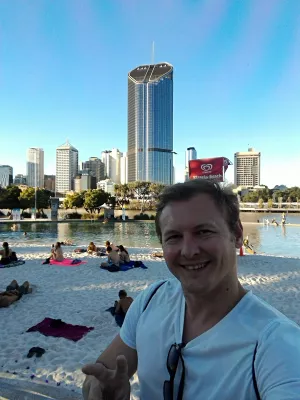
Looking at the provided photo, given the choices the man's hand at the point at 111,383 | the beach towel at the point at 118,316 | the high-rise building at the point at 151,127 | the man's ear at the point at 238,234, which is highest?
the high-rise building at the point at 151,127

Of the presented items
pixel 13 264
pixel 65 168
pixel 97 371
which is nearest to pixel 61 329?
pixel 97 371

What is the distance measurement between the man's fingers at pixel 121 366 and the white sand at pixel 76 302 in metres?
2.83

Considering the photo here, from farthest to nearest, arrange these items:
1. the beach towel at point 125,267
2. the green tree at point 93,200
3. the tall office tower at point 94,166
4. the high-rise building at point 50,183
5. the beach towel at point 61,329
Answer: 1. the tall office tower at point 94,166
2. the high-rise building at point 50,183
3. the green tree at point 93,200
4. the beach towel at point 125,267
5. the beach towel at point 61,329

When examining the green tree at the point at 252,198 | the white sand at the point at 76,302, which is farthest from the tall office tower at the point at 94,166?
the white sand at the point at 76,302

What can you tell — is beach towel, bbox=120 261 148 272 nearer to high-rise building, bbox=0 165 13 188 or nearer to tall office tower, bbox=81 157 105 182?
high-rise building, bbox=0 165 13 188

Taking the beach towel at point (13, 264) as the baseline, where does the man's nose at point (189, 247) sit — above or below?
above

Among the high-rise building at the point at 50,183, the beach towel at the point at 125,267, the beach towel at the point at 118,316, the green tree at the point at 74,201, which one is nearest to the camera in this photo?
the beach towel at the point at 118,316

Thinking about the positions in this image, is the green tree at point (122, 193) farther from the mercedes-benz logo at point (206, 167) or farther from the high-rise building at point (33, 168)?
the high-rise building at point (33, 168)

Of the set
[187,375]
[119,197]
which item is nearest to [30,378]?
[187,375]

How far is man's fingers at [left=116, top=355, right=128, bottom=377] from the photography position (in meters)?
1.17

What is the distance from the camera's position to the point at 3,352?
4586mm

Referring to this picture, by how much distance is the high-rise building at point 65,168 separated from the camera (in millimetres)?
168000

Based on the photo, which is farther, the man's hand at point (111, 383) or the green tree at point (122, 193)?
the green tree at point (122, 193)

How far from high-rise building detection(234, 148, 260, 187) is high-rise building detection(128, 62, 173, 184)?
2457 inches
